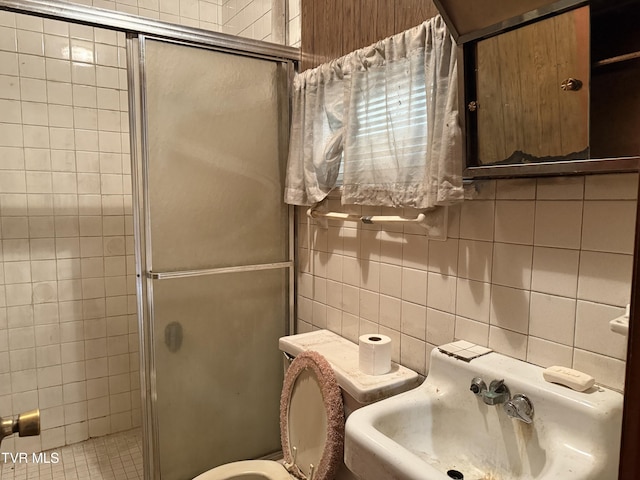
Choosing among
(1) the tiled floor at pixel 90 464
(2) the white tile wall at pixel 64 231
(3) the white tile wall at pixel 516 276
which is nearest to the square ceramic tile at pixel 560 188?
(3) the white tile wall at pixel 516 276

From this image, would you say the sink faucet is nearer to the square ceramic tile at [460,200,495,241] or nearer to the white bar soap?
the white bar soap

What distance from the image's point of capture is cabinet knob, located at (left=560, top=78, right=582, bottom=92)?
0.94 metres

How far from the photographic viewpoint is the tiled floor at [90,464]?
2.23 m

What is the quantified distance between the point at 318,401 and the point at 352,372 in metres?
0.19

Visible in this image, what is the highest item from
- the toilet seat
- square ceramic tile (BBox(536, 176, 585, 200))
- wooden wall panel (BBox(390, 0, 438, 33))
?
wooden wall panel (BBox(390, 0, 438, 33))

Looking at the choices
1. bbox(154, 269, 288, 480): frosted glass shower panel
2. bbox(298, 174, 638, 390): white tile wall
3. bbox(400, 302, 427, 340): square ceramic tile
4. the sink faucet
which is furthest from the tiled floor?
the sink faucet

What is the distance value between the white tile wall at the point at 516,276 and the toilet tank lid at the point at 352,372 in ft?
0.26

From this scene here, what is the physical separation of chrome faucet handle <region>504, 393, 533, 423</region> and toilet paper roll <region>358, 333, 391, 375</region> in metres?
0.43

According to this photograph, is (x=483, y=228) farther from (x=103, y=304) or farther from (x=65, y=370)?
(x=65, y=370)

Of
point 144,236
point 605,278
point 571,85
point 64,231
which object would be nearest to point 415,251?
point 605,278

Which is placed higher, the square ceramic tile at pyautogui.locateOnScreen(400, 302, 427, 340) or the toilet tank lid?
the square ceramic tile at pyautogui.locateOnScreen(400, 302, 427, 340)

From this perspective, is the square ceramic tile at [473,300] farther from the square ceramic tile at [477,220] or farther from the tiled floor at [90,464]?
the tiled floor at [90,464]

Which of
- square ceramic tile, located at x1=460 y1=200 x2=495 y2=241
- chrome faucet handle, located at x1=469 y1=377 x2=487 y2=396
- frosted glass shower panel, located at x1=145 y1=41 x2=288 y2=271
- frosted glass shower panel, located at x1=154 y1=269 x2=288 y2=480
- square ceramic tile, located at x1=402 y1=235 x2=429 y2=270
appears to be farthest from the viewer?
frosted glass shower panel, located at x1=154 y1=269 x2=288 y2=480

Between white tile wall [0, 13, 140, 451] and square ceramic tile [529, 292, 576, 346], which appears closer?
square ceramic tile [529, 292, 576, 346]
